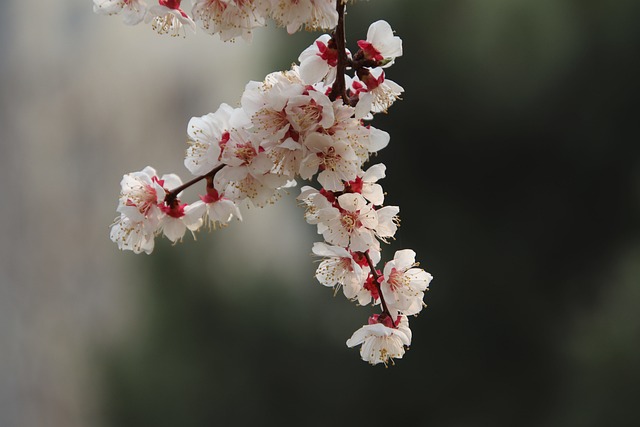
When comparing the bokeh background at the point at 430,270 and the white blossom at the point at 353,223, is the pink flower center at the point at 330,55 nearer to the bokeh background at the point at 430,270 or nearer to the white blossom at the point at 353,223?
the white blossom at the point at 353,223

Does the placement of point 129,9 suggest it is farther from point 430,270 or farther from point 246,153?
point 430,270

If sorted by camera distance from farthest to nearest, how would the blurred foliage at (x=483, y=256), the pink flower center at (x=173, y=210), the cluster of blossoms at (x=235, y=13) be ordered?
1. the blurred foliage at (x=483, y=256)
2. the pink flower center at (x=173, y=210)
3. the cluster of blossoms at (x=235, y=13)

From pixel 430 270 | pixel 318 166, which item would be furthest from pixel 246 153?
pixel 430 270

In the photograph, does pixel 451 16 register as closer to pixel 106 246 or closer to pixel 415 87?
pixel 415 87

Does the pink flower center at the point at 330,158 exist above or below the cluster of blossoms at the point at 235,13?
below

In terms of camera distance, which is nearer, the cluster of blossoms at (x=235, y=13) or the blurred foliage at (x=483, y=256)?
the cluster of blossoms at (x=235, y=13)

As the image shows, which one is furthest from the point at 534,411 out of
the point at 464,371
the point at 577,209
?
the point at 577,209

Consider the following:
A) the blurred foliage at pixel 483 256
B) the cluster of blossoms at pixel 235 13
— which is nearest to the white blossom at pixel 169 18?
the cluster of blossoms at pixel 235 13

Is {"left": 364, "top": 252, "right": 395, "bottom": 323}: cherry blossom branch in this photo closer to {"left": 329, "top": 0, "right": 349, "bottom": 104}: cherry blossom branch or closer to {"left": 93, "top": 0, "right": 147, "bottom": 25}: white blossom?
{"left": 329, "top": 0, "right": 349, "bottom": 104}: cherry blossom branch
